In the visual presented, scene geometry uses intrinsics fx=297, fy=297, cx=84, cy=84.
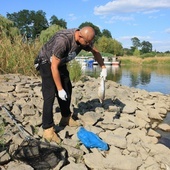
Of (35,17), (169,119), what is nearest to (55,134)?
(169,119)

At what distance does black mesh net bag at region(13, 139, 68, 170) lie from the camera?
3.85 m

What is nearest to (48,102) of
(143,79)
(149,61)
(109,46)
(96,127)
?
(96,127)

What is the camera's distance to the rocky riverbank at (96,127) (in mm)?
4316

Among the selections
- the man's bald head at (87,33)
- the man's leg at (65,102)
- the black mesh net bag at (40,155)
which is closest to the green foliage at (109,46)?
the man's leg at (65,102)

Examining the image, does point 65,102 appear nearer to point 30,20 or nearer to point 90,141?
point 90,141

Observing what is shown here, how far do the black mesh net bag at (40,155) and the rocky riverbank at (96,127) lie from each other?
0.10 metres

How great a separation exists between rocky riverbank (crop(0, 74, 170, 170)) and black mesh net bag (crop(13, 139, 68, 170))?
10cm

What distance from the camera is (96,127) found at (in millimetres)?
5598

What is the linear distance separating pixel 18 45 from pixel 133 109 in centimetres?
426

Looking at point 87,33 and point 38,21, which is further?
point 38,21

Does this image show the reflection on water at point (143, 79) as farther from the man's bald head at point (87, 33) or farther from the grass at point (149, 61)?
the grass at point (149, 61)

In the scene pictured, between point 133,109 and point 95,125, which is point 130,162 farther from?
point 133,109

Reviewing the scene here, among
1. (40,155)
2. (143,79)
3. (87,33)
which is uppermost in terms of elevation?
(87,33)

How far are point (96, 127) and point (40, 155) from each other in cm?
180
